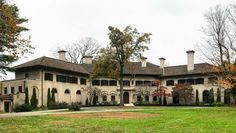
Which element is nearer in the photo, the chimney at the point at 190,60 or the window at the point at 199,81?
the window at the point at 199,81

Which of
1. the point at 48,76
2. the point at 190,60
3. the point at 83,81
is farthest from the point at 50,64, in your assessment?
the point at 190,60

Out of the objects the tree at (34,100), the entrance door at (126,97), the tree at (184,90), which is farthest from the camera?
the entrance door at (126,97)

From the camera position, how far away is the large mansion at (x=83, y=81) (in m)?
51.1

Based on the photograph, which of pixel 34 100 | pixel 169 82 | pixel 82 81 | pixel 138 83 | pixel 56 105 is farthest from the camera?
pixel 138 83

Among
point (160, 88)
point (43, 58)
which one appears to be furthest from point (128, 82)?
point (43, 58)

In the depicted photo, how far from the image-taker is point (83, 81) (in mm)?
62000

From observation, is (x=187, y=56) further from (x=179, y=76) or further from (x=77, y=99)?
(x=77, y=99)

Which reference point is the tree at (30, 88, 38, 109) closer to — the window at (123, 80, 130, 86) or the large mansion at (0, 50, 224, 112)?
the large mansion at (0, 50, 224, 112)

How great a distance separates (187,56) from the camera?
63.7 m

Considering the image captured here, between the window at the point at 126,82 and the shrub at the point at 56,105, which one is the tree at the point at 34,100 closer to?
the shrub at the point at 56,105

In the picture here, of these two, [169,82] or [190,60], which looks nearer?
[190,60]

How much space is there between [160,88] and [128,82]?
20.5ft

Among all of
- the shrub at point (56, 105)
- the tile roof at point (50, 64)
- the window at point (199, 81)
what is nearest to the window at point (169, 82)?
the window at point (199, 81)

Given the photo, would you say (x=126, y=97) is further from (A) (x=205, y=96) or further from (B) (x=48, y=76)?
(B) (x=48, y=76)
